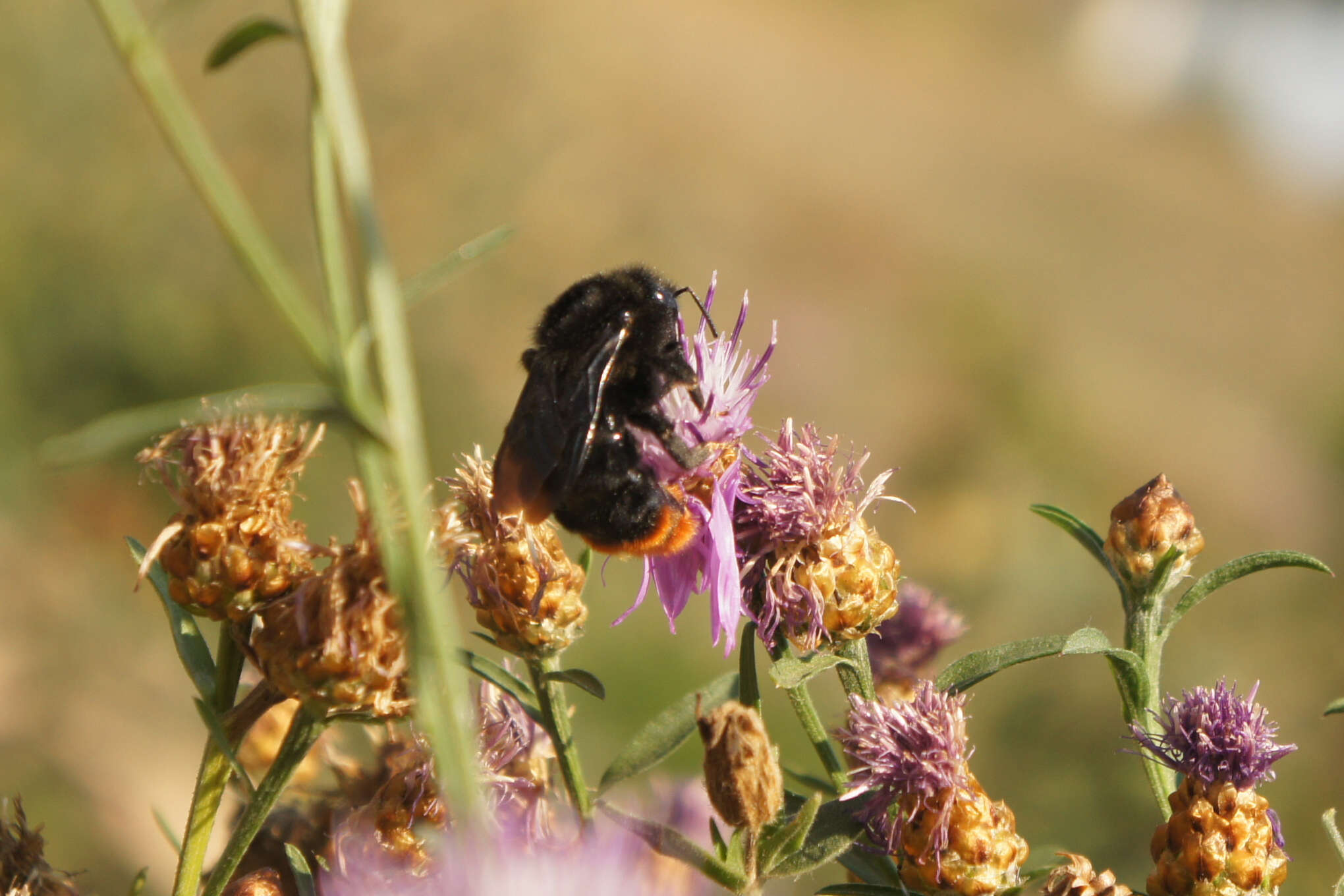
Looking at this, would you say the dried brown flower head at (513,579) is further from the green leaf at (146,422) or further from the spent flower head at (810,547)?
the green leaf at (146,422)

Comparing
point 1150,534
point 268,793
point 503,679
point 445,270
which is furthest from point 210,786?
point 1150,534

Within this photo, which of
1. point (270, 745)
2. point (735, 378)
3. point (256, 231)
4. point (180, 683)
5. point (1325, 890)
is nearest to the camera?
point (256, 231)

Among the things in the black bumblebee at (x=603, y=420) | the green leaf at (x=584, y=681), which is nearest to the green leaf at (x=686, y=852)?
the green leaf at (x=584, y=681)

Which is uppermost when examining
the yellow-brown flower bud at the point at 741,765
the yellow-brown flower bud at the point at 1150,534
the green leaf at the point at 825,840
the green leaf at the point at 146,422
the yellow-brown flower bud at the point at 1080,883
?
the yellow-brown flower bud at the point at 1150,534

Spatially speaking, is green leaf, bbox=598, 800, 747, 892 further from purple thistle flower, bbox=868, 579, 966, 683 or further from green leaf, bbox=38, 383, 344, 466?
purple thistle flower, bbox=868, 579, 966, 683

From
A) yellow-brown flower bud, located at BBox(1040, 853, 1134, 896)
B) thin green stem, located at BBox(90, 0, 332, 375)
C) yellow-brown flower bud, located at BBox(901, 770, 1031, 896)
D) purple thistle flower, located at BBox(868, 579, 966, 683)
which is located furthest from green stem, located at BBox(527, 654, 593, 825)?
thin green stem, located at BBox(90, 0, 332, 375)

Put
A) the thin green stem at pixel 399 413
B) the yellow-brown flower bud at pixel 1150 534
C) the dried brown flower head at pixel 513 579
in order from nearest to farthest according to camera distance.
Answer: the thin green stem at pixel 399 413
the dried brown flower head at pixel 513 579
the yellow-brown flower bud at pixel 1150 534

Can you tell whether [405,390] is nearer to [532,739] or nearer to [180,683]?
[532,739]

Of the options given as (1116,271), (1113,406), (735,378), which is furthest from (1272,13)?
(735,378)
